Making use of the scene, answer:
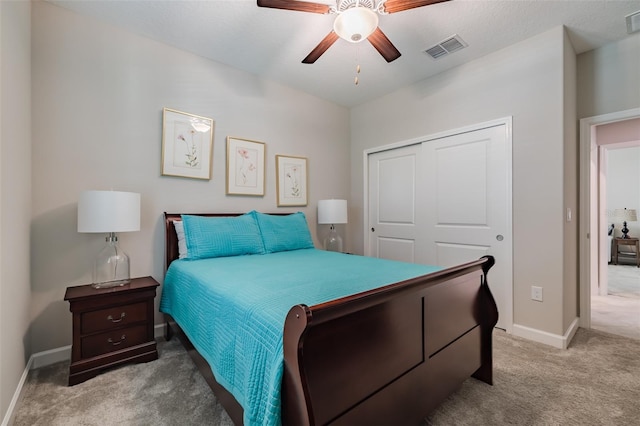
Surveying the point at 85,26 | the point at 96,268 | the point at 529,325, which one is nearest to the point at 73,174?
the point at 96,268

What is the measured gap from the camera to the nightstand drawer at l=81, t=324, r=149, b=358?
1.89m

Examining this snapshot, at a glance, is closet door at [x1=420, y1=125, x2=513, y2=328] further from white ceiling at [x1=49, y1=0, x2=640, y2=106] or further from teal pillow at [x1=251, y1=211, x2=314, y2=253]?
teal pillow at [x1=251, y1=211, x2=314, y2=253]

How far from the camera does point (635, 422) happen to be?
1.48m

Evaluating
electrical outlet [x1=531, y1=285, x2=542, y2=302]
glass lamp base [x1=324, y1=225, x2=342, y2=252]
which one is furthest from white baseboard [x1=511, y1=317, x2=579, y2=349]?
glass lamp base [x1=324, y1=225, x2=342, y2=252]

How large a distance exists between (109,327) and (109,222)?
2.45ft

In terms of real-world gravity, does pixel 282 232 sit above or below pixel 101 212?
below

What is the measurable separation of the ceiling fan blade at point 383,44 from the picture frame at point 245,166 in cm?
170

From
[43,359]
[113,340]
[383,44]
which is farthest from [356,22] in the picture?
[43,359]

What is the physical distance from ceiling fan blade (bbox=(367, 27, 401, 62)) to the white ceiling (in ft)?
1.12

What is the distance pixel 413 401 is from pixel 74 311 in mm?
2137

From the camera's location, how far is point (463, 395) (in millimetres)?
1693

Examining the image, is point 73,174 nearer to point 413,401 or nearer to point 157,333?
point 157,333

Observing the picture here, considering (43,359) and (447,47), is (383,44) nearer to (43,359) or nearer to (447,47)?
(447,47)

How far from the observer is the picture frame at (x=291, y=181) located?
11.5 feet
